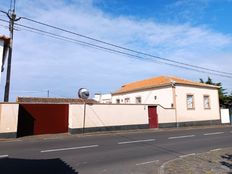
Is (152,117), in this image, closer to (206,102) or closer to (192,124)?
(192,124)

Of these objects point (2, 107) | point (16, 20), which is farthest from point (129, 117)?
point (16, 20)

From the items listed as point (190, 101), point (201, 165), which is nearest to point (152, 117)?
point (190, 101)

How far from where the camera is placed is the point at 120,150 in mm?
11094

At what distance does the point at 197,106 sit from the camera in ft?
93.1

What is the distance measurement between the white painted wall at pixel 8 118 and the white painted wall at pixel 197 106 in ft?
52.8

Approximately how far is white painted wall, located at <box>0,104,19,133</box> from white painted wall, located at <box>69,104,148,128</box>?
402cm

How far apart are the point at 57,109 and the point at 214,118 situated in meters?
19.5

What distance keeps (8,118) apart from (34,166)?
29.7 ft

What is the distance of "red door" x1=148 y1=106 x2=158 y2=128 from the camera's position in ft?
77.2

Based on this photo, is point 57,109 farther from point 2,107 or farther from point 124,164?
point 124,164

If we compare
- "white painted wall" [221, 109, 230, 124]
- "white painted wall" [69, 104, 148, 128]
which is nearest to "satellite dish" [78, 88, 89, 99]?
"white painted wall" [69, 104, 148, 128]

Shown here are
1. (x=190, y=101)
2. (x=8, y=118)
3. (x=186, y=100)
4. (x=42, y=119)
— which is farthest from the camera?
(x=190, y=101)

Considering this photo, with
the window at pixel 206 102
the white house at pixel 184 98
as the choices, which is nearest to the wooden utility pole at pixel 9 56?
the white house at pixel 184 98

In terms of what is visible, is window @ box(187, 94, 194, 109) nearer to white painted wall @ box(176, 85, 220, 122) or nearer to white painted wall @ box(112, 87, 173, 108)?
white painted wall @ box(176, 85, 220, 122)
